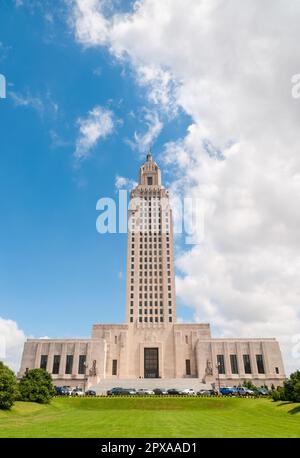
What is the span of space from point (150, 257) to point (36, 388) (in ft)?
199

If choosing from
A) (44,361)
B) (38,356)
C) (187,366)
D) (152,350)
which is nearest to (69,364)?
(44,361)

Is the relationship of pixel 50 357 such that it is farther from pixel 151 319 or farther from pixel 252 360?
pixel 252 360

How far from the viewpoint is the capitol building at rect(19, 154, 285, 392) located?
3238 inches

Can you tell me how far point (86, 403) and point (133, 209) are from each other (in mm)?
68075

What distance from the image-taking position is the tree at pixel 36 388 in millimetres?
42019

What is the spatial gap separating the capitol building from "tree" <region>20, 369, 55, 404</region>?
102 ft

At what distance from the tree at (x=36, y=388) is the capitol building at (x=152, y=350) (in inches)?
1223

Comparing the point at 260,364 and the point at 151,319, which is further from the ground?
the point at 151,319

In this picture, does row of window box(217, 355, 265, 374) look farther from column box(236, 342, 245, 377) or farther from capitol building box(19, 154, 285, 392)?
column box(236, 342, 245, 377)

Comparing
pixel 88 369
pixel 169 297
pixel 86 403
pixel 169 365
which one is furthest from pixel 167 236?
pixel 86 403

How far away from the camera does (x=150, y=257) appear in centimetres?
10056

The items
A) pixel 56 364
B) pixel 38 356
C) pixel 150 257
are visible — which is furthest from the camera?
pixel 150 257

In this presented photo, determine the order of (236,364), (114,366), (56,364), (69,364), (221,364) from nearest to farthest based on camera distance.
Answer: (221,364)
(236,364)
(69,364)
(56,364)
(114,366)

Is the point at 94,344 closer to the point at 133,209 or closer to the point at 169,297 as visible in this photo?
the point at 169,297
